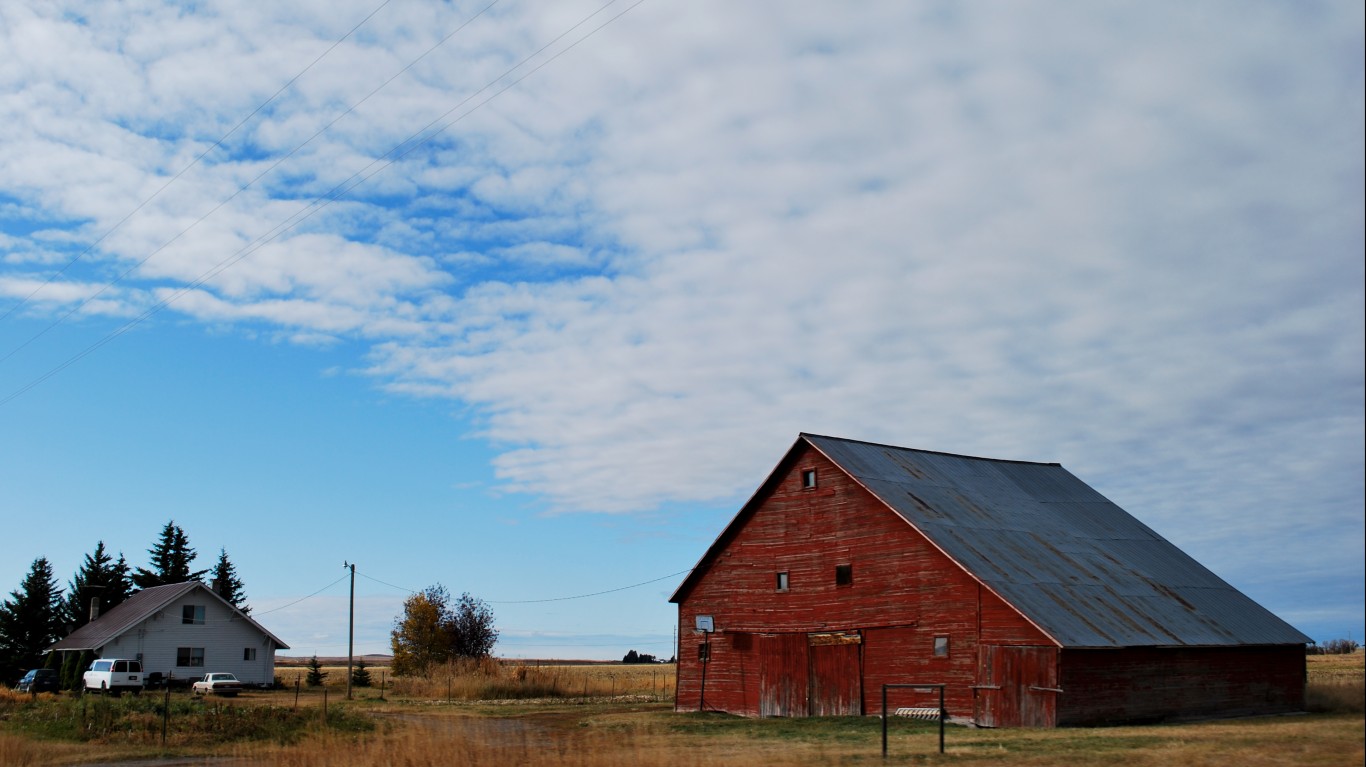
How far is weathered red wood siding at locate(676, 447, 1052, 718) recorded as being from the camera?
114 ft

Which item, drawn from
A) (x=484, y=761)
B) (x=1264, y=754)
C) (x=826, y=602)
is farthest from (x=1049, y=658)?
(x=484, y=761)

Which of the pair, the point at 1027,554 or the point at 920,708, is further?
the point at 1027,554

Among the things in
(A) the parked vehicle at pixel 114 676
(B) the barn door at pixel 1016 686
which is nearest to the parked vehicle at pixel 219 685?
(A) the parked vehicle at pixel 114 676

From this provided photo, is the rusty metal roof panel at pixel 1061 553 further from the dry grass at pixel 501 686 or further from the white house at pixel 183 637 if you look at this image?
the white house at pixel 183 637

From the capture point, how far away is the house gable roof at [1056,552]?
34375 mm

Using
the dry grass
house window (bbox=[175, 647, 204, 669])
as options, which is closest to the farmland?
the dry grass

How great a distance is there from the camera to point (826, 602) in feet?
129

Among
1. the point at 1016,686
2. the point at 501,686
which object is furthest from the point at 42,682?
the point at 1016,686

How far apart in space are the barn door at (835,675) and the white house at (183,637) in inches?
1874

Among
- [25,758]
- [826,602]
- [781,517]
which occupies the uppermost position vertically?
[781,517]

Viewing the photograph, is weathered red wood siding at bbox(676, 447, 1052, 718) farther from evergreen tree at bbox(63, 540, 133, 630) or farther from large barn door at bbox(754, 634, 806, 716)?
evergreen tree at bbox(63, 540, 133, 630)

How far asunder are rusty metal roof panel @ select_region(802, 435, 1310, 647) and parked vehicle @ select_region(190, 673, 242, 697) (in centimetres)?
4338

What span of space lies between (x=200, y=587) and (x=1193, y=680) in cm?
6065

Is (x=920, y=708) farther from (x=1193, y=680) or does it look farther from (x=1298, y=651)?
(x=1298, y=651)
